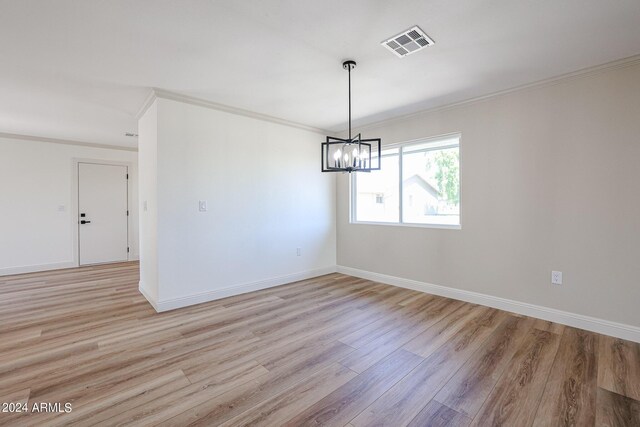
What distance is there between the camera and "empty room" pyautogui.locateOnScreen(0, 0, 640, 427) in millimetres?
1941

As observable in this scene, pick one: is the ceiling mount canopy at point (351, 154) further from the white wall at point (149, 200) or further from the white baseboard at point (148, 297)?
the white baseboard at point (148, 297)

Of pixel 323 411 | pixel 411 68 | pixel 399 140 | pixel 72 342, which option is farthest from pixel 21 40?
pixel 399 140

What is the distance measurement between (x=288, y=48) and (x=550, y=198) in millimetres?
3088

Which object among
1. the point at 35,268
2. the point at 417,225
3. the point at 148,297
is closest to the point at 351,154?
the point at 417,225

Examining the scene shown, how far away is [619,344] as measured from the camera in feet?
8.40

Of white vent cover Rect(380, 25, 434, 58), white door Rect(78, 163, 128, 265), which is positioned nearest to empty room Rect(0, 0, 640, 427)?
white vent cover Rect(380, 25, 434, 58)

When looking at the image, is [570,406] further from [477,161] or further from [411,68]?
[411,68]

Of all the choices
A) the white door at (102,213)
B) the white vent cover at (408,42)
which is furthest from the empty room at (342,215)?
the white door at (102,213)

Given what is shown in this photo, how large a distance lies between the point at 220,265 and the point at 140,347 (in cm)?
144

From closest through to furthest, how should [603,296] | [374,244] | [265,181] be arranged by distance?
[603,296] → [265,181] → [374,244]

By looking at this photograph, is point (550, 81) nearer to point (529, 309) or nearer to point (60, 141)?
point (529, 309)

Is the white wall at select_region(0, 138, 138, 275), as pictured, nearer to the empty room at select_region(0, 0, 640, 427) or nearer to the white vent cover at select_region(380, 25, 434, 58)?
the empty room at select_region(0, 0, 640, 427)

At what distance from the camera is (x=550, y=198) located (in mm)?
3064

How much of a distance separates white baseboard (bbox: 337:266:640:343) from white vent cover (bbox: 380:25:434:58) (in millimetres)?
2946
